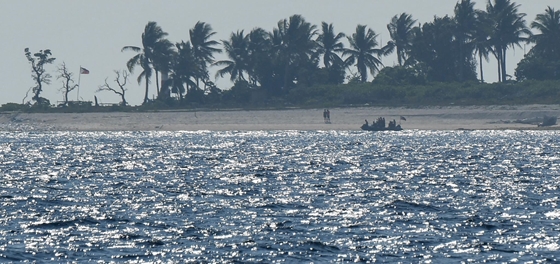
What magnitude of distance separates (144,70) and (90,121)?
20.3 metres

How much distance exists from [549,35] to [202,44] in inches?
1694

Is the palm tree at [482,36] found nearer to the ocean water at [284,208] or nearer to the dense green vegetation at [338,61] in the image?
the dense green vegetation at [338,61]

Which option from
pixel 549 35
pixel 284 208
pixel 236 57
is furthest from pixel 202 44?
pixel 284 208

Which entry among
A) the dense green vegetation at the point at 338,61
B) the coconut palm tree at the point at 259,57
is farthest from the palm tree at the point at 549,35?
the coconut palm tree at the point at 259,57

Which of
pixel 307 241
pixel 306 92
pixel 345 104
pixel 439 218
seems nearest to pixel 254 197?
pixel 439 218

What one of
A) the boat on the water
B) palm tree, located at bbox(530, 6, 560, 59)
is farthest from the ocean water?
palm tree, located at bbox(530, 6, 560, 59)

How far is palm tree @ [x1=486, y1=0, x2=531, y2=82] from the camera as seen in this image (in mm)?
122250

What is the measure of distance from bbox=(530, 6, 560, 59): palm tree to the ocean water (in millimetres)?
62478

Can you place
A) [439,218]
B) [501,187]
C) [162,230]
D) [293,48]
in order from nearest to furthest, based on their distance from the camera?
A: [162,230] < [439,218] < [501,187] < [293,48]

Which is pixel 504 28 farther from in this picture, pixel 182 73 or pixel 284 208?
pixel 284 208

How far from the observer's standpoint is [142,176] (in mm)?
45031

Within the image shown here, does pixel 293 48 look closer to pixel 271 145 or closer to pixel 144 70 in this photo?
pixel 144 70

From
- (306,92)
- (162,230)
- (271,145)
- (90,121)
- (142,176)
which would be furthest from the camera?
(306,92)

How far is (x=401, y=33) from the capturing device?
13338cm
